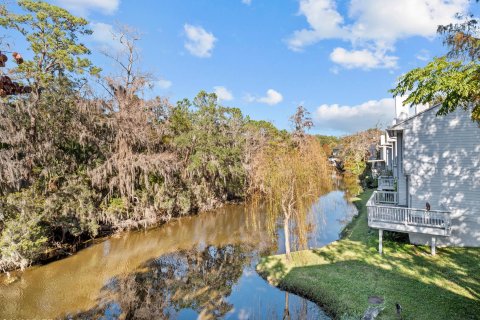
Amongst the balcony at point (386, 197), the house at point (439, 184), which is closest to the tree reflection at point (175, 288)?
the house at point (439, 184)

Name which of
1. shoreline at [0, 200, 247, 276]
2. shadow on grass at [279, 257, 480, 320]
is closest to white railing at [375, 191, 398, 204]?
shadow on grass at [279, 257, 480, 320]

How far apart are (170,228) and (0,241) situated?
32.3 feet

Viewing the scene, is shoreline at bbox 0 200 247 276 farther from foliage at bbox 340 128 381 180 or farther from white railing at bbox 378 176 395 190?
foliage at bbox 340 128 381 180

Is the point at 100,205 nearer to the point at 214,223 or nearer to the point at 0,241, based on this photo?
the point at 0,241

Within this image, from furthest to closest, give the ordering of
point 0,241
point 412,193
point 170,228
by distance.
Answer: point 170,228 < point 412,193 < point 0,241

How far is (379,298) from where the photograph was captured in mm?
8492

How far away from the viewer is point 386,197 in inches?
618

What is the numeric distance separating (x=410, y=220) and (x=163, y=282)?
1029cm

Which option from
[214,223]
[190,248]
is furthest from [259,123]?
[190,248]

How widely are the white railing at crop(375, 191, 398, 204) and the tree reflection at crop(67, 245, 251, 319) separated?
7.53 m

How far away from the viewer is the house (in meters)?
11.3

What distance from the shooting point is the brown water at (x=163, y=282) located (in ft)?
30.7

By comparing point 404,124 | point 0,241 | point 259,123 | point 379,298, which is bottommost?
point 379,298

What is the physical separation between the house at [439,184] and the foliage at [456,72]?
5.27m
